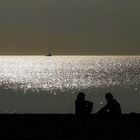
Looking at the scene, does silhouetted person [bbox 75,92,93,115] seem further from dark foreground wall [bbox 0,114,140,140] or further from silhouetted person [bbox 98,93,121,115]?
dark foreground wall [bbox 0,114,140,140]

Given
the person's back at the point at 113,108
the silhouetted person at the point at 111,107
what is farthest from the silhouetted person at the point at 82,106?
the person's back at the point at 113,108

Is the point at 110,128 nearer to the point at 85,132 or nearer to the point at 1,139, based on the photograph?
the point at 85,132

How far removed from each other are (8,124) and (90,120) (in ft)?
7.17

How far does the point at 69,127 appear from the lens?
11781 millimetres

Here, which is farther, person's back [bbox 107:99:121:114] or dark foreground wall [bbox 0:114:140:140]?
person's back [bbox 107:99:121:114]

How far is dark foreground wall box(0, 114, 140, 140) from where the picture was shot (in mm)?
10695

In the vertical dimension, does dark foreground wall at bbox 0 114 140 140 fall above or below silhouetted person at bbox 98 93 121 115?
below

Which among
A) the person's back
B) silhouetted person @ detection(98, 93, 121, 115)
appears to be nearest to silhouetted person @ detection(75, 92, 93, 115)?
silhouetted person @ detection(98, 93, 121, 115)

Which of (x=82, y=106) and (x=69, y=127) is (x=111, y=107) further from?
(x=69, y=127)

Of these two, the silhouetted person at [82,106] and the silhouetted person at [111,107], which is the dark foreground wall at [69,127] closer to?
the silhouetted person at [111,107]

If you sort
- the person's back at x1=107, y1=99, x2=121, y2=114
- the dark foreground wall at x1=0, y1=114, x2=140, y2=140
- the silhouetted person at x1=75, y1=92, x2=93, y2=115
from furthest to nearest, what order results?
the silhouetted person at x1=75, y1=92, x2=93, y2=115 < the person's back at x1=107, y1=99, x2=121, y2=114 < the dark foreground wall at x1=0, y1=114, x2=140, y2=140

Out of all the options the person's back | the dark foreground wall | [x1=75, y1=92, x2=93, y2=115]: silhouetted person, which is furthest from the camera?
[x1=75, y1=92, x2=93, y2=115]: silhouetted person

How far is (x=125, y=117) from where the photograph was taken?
43.9 feet

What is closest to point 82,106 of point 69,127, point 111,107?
point 111,107
